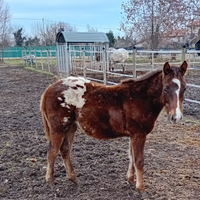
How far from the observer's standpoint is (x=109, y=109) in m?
2.67

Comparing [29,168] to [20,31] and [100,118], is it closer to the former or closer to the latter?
[100,118]

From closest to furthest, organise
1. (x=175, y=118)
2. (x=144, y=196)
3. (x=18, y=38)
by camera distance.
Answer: (x=175, y=118) < (x=144, y=196) < (x=18, y=38)

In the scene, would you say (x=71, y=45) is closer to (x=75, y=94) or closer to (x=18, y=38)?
(x=75, y=94)

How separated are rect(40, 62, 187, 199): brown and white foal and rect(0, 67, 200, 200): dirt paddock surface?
1.07ft

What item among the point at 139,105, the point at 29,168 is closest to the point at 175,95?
the point at 139,105

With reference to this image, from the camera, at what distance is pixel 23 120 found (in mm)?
5598

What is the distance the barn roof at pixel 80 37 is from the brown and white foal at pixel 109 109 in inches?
498

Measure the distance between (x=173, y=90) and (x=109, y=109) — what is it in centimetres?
70

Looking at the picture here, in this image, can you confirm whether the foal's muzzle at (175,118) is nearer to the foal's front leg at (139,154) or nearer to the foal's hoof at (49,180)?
the foal's front leg at (139,154)

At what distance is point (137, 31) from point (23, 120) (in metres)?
17.0

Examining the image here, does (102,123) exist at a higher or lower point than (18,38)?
lower

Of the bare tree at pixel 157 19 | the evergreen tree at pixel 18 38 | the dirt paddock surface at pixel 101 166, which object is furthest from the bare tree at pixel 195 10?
the evergreen tree at pixel 18 38

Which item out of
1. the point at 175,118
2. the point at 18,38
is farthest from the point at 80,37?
the point at 18,38

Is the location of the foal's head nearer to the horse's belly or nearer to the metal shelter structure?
the horse's belly
